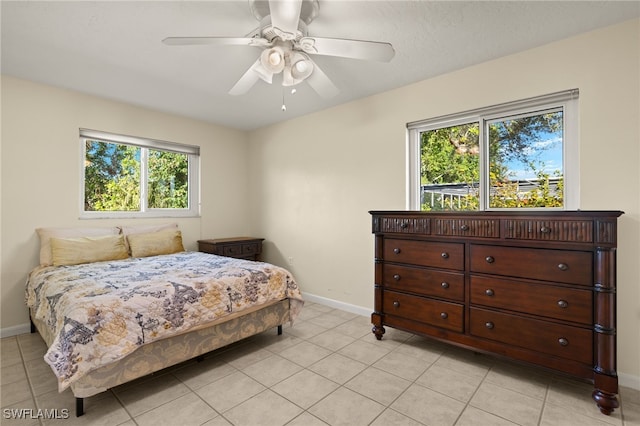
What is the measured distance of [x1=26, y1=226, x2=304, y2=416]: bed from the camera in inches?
68.1

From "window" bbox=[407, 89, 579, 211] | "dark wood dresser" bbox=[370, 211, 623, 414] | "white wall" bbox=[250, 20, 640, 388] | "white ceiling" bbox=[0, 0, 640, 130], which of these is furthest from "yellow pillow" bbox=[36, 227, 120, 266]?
"window" bbox=[407, 89, 579, 211]

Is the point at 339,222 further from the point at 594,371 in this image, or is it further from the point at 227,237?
the point at 594,371

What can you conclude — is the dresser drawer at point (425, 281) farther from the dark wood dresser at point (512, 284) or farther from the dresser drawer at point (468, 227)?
the dresser drawer at point (468, 227)

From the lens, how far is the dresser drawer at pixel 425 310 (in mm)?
2389

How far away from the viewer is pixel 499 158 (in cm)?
273

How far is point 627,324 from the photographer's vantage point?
2.11 meters

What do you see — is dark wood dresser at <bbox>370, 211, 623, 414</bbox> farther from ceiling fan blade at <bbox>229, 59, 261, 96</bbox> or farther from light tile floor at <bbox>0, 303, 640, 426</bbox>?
ceiling fan blade at <bbox>229, 59, 261, 96</bbox>

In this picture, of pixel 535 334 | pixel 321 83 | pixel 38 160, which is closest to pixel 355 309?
pixel 535 334

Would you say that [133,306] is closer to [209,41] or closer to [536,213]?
[209,41]

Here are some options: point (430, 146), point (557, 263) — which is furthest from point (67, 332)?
point (430, 146)

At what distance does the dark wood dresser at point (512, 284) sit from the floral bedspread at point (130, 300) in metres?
1.09

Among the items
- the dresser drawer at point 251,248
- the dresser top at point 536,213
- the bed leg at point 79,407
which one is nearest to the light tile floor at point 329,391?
the bed leg at point 79,407

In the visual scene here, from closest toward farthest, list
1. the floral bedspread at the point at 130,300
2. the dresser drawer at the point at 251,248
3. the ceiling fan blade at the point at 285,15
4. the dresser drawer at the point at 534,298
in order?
the ceiling fan blade at the point at 285,15 → the floral bedspread at the point at 130,300 → the dresser drawer at the point at 534,298 → the dresser drawer at the point at 251,248

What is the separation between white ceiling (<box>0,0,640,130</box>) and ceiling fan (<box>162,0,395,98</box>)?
0.14m
